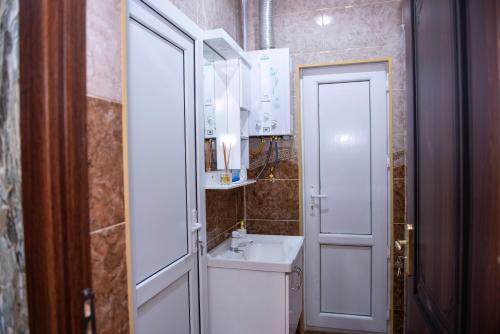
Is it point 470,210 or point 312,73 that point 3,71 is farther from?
point 312,73

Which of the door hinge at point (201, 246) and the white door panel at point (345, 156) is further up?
the white door panel at point (345, 156)

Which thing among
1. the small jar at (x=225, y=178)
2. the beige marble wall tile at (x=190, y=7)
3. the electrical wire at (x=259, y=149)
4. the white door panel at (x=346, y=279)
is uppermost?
the beige marble wall tile at (x=190, y=7)

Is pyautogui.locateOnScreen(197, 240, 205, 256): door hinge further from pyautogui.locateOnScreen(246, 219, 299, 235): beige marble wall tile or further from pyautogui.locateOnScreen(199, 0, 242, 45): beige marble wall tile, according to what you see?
pyautogui.locateOnScreen(199, 0, 242, 45): beige marble wall tile

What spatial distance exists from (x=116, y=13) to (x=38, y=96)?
470mm

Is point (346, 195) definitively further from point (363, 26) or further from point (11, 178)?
point (11, 178)

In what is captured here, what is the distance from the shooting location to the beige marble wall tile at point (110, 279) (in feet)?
3.08

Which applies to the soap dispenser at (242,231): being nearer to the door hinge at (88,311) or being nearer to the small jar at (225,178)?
the small jar at (225,178)

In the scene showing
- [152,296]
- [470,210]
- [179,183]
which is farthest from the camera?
[179,183]

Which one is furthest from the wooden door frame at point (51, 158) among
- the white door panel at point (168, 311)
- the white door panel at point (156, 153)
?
the white door panel at point (168, 311)

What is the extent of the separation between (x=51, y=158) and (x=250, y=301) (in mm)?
1429

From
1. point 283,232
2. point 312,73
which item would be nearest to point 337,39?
point 312,73

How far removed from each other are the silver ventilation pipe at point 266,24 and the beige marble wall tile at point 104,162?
1.67 meters

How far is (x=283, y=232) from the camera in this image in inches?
103

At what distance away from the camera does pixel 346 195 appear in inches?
102
